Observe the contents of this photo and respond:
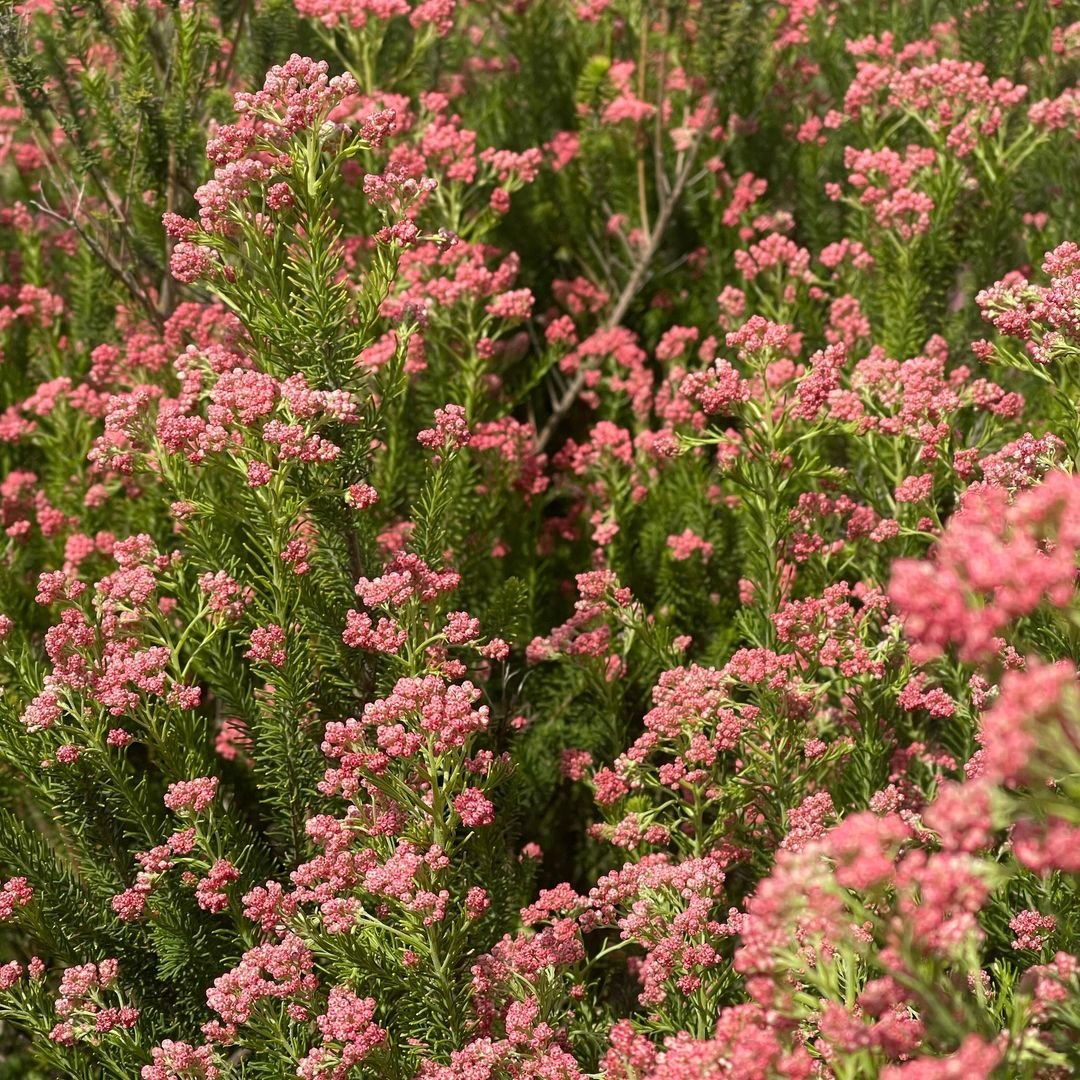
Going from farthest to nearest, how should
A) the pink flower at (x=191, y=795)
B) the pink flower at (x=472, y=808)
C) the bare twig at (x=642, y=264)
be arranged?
the bare twig at (x=642, y=264), the pink flower at (x=191, y=795), the pink flower at (x=472, y=808)

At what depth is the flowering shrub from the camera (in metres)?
2.06

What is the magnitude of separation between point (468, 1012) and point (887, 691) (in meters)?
1.28

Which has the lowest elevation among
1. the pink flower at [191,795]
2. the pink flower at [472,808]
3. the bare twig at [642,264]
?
the pink flower at [191,795]

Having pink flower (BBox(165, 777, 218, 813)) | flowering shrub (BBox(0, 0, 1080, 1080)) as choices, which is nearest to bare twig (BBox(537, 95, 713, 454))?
flowering shrub (BBox(0, 0, 1080, 1080))

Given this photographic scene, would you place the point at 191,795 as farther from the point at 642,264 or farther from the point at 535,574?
the point at 642,264

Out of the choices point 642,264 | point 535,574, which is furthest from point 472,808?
point 642,264

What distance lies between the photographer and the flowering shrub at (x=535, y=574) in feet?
6.75

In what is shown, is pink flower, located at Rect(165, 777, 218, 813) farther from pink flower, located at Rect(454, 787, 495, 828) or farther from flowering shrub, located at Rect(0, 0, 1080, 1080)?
pink flower, located at Rect(454, 787, 495, 828)

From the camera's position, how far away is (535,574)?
3.69m

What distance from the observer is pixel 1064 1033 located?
1.93 metres

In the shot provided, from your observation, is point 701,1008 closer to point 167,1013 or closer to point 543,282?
point 167,1013

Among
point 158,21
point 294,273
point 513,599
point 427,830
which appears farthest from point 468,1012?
point 158,21

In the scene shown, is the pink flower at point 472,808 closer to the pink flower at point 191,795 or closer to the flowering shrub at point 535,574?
the flowering shrub at point 535,574

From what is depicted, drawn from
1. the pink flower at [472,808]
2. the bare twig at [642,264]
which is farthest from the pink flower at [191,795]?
the bare twig at [642,264]
